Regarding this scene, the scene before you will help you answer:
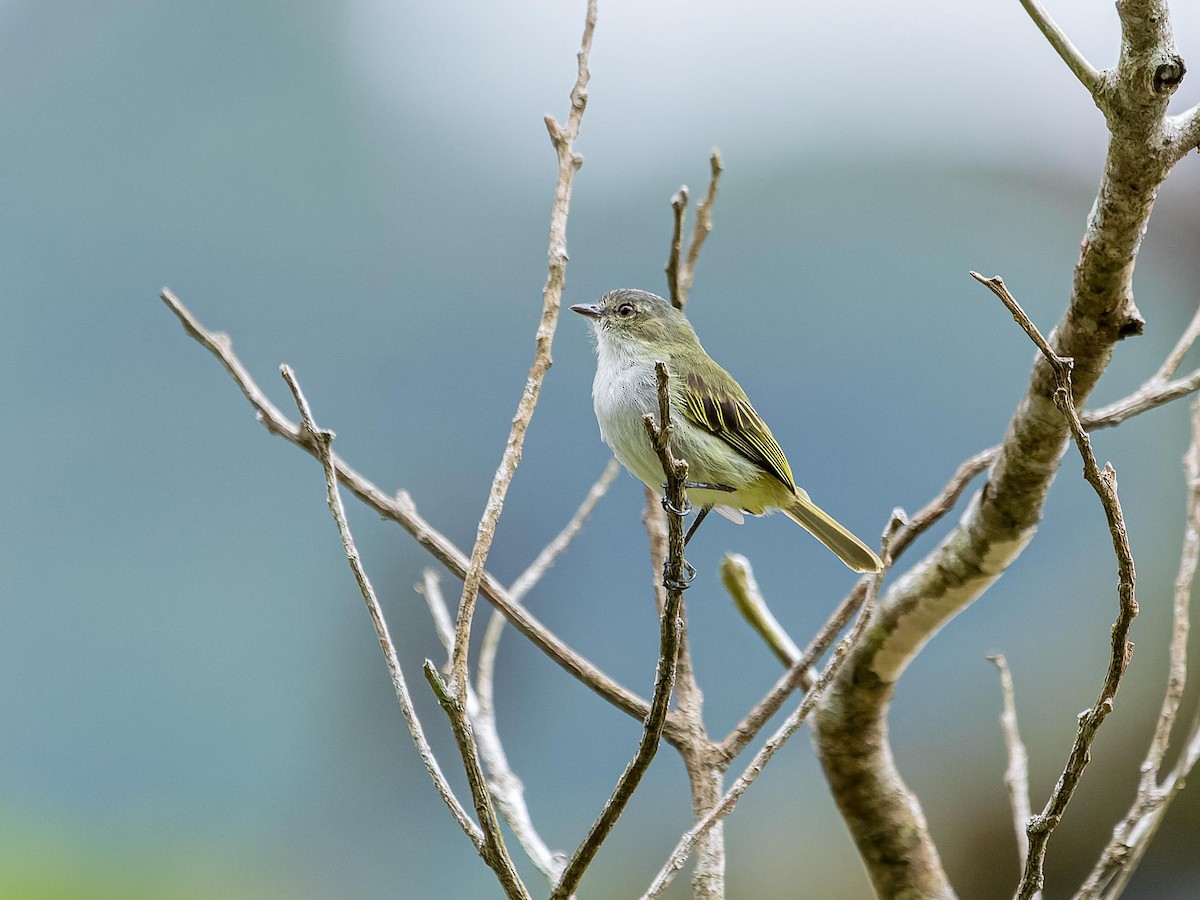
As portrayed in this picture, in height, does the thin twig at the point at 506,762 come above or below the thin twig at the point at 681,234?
below

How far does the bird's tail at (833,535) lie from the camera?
6.57 ft

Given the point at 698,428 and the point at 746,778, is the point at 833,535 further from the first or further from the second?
the point at 746,778

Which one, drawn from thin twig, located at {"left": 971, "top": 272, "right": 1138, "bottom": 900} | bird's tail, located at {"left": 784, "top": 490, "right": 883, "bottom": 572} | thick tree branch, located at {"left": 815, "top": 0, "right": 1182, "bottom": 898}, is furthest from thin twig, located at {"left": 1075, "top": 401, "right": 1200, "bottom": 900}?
bird's tail, located at {"left": 784, "top": 490, "right": 883, "bottom": 572}

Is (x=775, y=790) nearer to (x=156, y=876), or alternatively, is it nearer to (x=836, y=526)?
(x=836, y=526)

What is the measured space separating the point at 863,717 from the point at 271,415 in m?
0.98

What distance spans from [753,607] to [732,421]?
349mm

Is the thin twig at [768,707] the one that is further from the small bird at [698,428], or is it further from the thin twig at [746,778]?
the small bird at [698,428]

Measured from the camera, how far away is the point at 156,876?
10.3 ft

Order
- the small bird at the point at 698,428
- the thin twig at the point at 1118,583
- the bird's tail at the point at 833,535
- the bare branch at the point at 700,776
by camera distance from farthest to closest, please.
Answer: the bird's tail at the point at 833,535 < the small bird at the point at 698,428 < the bare branch at the point at 700,776 < the thin twig at the point at 1118,583

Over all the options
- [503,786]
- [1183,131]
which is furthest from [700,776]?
[1183,131]

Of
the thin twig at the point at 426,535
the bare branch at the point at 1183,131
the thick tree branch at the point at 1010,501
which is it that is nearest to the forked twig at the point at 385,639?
the thin twig at the point at 426,535

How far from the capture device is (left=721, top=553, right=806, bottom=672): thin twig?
1.69 meters

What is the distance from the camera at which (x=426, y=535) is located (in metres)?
1.28

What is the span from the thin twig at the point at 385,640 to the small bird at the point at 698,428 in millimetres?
723
